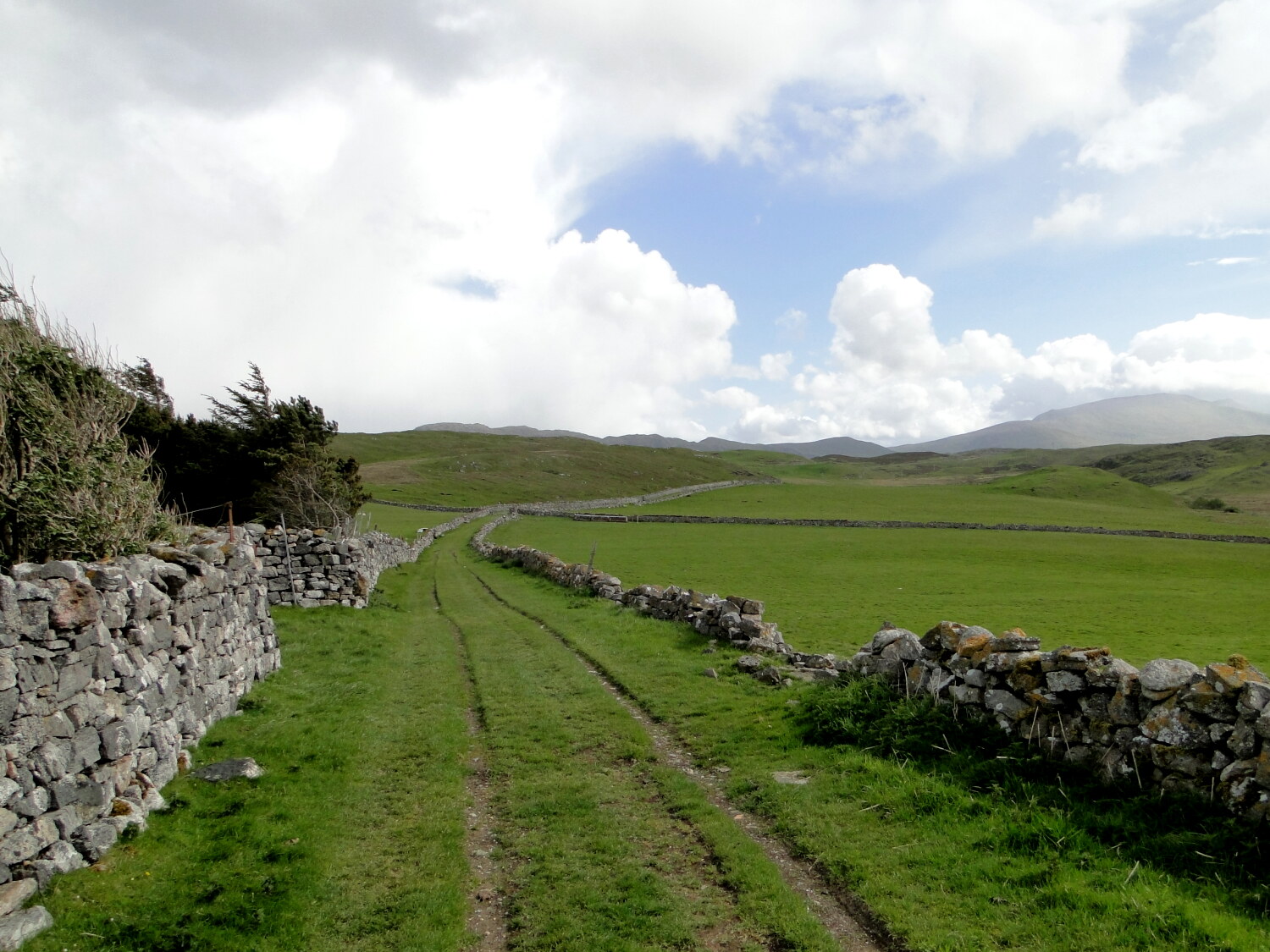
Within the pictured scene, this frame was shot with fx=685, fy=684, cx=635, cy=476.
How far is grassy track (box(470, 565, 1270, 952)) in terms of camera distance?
6.14m

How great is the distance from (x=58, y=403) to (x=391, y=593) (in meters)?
17.9

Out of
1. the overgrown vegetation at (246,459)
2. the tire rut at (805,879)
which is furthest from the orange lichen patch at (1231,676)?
the overgrown vegetation at (246,459)

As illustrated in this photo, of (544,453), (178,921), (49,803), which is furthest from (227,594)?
(544,453)

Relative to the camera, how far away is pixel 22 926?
6.05m

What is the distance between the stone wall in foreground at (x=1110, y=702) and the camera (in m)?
7.30

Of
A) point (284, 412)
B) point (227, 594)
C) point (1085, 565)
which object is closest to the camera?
point (227, 594)

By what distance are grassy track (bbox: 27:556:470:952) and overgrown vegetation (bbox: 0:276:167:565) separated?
3.91 metres

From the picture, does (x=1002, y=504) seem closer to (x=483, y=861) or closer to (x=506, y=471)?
(x=506, y=471)

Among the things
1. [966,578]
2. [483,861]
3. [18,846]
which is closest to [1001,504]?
[966,578]

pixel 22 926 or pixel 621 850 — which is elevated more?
pixel 22 926

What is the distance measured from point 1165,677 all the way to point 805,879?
4925 mm

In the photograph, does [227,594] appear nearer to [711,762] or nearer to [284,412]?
[711,762]

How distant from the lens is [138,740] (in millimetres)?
8672

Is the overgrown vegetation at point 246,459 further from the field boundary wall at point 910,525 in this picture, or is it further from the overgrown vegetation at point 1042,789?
the field boundary wall at point 910,525
